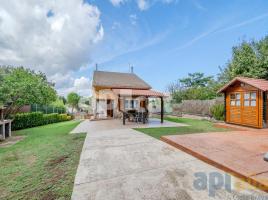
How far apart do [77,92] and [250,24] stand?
31318 millimetres

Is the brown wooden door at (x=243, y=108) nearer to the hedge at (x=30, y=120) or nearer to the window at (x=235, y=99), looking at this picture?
the window at (x=235, y=99)

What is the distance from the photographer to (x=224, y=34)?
15.2m

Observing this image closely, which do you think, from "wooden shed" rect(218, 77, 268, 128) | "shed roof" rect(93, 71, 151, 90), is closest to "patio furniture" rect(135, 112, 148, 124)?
"shed roof" rect(93, 71, 151, 90)

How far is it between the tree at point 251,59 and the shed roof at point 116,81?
378 inches

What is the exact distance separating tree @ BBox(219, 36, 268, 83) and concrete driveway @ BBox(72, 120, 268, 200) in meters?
14.6

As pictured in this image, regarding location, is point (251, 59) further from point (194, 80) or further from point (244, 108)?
point (194, 80)

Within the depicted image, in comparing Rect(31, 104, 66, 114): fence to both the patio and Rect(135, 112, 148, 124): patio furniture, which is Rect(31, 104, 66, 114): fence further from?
the patio

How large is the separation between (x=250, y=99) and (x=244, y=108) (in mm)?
662

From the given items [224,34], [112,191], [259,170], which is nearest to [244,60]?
[224,34]

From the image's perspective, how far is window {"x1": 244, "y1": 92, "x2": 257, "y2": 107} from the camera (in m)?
8.77

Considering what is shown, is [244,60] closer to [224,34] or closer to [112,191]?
A: [224,34]

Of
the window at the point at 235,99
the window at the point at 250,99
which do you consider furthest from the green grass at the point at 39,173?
the window at the point at 235,99

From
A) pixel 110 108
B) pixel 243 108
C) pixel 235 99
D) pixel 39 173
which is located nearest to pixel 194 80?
pixel 110 108

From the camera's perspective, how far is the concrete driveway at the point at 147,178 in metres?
2.65
